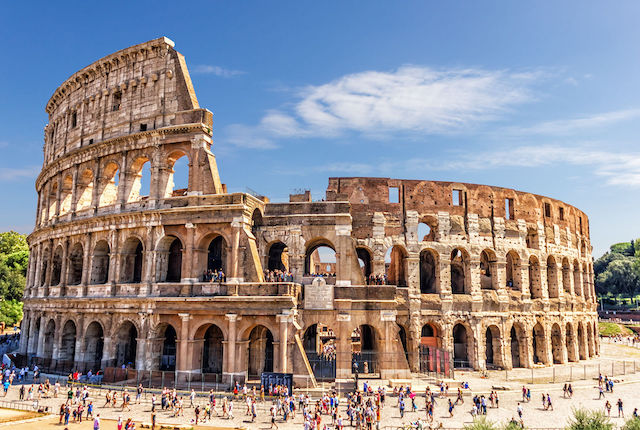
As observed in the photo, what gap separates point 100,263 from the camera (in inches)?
1215

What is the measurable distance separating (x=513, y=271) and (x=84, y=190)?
3251 cm

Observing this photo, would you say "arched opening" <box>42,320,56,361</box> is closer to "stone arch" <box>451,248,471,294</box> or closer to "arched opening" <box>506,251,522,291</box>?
"stone arch" <box>451,248,471,294</box>

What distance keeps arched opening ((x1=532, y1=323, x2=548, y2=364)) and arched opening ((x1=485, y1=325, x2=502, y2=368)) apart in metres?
4.23

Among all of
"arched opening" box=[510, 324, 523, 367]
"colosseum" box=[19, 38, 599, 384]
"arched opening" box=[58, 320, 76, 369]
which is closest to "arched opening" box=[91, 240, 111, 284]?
"colosseum" box=[19, 38, 599, 384]

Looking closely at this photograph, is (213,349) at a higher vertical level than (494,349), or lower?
higher

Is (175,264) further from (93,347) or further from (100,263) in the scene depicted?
(93,347)

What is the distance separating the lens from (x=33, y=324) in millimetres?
34125

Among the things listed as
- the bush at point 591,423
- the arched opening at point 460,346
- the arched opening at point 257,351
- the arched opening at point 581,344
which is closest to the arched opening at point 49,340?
the arched opening at point 257,351

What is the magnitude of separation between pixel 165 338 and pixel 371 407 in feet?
45.9

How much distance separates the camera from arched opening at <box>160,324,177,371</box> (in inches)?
1110

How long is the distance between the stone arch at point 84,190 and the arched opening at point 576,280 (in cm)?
4064

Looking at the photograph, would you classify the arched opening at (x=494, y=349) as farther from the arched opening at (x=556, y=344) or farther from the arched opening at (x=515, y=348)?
the arched opening at (x=556, y=344)

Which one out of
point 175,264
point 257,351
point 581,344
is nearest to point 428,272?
point 257,351

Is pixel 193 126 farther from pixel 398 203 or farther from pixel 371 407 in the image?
pixel 371 407
